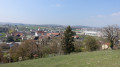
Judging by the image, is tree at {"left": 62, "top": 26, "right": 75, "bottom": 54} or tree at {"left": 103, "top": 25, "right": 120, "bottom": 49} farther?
tree at {"left": 62, "top": 26, "right": 75, "bottom": 54}

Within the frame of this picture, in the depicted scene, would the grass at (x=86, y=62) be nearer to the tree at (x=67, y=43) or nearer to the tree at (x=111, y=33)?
the tree at (x=111, y=33)

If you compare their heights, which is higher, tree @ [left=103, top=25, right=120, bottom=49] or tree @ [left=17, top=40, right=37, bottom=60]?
tree @ [left=103, top=25, right=120, bottom=49]

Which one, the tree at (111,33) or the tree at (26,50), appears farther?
the tree at (26,50)

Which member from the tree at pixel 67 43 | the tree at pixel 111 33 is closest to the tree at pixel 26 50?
the tree at pixel 67 43

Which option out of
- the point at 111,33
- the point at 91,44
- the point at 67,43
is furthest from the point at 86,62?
the point at 91,44

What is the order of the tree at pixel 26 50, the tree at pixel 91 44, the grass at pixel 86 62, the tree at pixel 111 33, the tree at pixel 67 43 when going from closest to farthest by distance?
the grass at pixel 86 62
the tree at pixel 111 33
the tree at pixel 26 50
the tree at pixel 67 43
the tree at pixel 91 44

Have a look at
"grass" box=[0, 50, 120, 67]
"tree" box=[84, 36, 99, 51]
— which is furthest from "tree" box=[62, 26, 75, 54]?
"grass" box=[0, 50, 120, 67]

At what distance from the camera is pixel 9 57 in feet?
80.4

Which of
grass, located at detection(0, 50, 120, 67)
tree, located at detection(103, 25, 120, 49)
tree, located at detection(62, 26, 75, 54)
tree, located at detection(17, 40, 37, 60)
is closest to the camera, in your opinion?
grass, located at detection(0, 50, 120, 67)

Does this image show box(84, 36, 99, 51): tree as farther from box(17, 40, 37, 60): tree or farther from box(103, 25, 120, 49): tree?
box(17, 40, 37, 60): tree

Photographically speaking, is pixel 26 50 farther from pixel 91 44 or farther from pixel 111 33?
pixel 111 33

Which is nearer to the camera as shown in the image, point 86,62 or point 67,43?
point 86,62

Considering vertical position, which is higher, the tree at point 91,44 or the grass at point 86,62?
the grass at point 86,62

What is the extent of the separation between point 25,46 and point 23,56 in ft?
6.88
